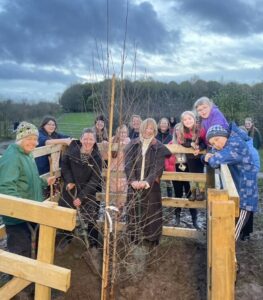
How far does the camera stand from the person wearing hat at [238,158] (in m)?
4.05

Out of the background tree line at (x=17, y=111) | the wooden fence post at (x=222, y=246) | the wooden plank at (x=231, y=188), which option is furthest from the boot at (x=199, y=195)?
the background tree line at (x=17, y=111)

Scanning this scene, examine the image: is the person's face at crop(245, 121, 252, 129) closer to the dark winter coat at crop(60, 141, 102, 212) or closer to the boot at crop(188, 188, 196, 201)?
the boot at crop(188, 188, 196, 201)

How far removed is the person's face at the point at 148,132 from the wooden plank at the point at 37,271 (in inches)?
91.3

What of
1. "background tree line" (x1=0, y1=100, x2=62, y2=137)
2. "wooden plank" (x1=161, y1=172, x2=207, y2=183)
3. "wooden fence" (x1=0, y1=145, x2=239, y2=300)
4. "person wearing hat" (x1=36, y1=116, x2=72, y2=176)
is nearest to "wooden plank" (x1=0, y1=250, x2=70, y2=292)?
"wooden fence" (x1=0, y1=145, x2=239, y2=300)

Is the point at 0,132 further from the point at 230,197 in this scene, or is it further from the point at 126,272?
the point at 230,197

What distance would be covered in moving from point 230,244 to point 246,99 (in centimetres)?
2169

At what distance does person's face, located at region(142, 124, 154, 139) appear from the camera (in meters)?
4.46

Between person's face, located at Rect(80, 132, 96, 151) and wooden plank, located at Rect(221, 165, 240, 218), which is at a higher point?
person's face, located at Rect(80, 132, 96, 151)

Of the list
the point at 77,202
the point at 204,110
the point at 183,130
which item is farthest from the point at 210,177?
the point at 77,202

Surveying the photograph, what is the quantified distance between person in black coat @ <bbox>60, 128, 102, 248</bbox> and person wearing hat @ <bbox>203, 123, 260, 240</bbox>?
149cm

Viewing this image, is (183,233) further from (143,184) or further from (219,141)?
(219,141)

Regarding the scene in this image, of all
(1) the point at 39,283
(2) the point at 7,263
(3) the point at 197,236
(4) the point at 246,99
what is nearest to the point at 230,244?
(1) the point at 39,283

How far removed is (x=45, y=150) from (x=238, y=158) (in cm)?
256

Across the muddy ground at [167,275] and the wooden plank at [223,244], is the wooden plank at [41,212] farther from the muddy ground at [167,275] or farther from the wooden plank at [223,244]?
the muddy ground at [167,275]
